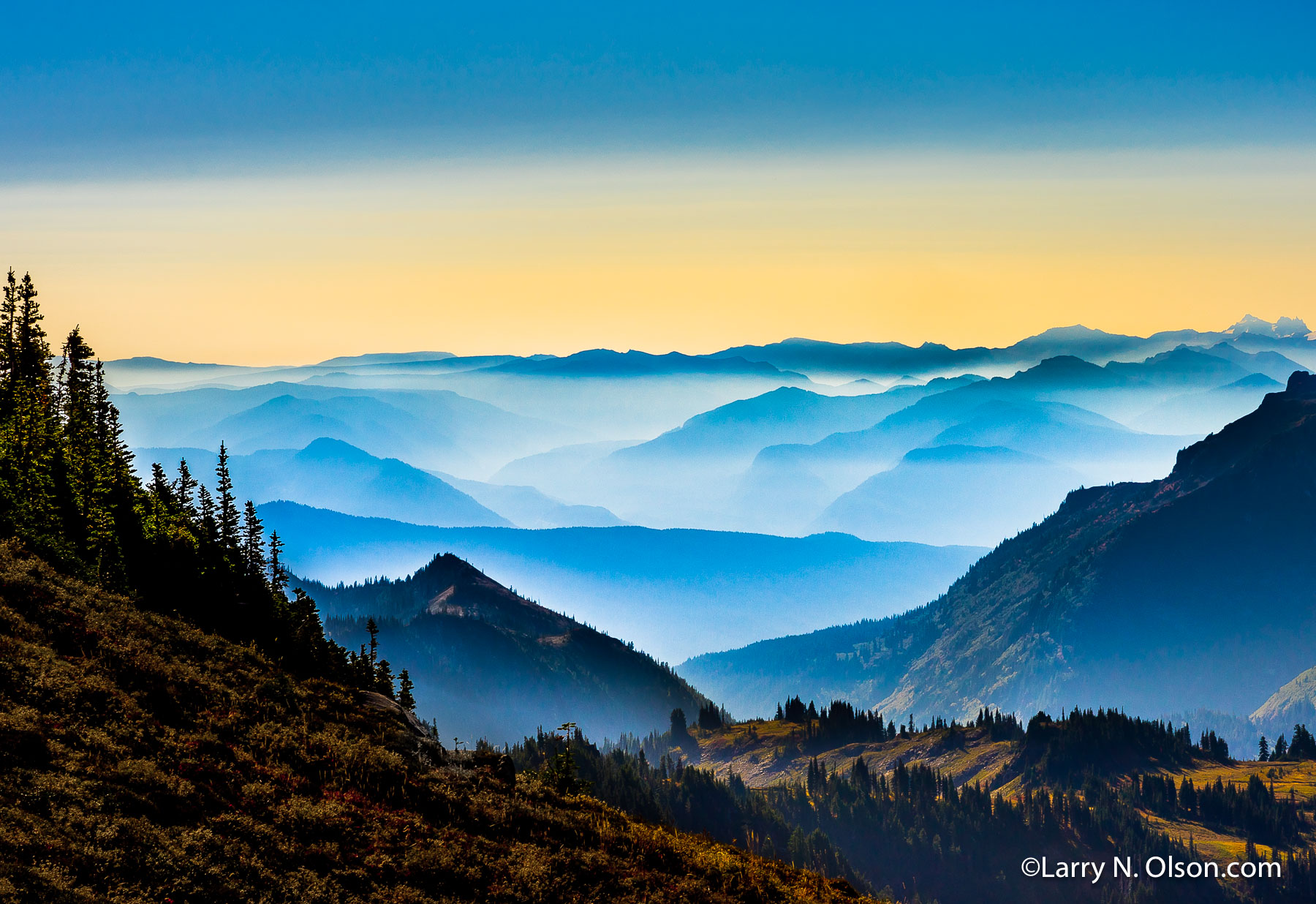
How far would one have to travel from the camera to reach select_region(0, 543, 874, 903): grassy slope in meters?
33.3

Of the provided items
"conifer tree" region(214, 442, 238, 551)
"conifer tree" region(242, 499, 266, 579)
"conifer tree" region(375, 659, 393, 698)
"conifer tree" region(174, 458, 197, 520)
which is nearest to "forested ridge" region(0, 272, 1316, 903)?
"conifer tree" region(214, 442, 238, 551)

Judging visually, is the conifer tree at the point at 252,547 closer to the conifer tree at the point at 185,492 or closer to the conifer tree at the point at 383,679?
the conifer tree at the point at 185,492

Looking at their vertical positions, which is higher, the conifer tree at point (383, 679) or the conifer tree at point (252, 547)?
the conifer tree at point (252, 547)

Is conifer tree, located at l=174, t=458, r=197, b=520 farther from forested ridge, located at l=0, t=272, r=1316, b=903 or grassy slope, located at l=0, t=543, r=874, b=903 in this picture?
grassy slope, located at l=0, t=543, r=874, b=903

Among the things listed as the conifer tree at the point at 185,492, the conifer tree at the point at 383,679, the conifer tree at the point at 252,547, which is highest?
the conifer tree at the point at 185,492

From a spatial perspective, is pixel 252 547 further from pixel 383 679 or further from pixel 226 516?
pixel 383 679

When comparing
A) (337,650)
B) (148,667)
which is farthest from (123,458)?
(148,667)

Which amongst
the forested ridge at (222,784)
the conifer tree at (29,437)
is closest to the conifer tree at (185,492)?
the conifer tree at (29,437)

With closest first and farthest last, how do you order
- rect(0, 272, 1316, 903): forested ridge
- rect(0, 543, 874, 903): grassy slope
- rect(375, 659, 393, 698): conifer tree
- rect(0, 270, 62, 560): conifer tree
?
rect(0, 543, 874, 903): grassy slope
rect(0, 272, 1316, 903): forested ridge
rect(0, 270, 62, 560): conifer tree
rect(375, 659, 393, 698): conifer tree

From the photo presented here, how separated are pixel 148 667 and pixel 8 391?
212ft

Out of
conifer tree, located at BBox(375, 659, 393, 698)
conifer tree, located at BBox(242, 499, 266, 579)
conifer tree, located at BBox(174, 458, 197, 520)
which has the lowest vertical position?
conifer tree, located at BBox(375, 659, 393, 698)

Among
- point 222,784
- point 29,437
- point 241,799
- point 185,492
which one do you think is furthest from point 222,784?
point 185,492

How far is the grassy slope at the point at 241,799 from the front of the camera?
109 ft

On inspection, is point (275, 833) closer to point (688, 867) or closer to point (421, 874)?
point (421, 874)
